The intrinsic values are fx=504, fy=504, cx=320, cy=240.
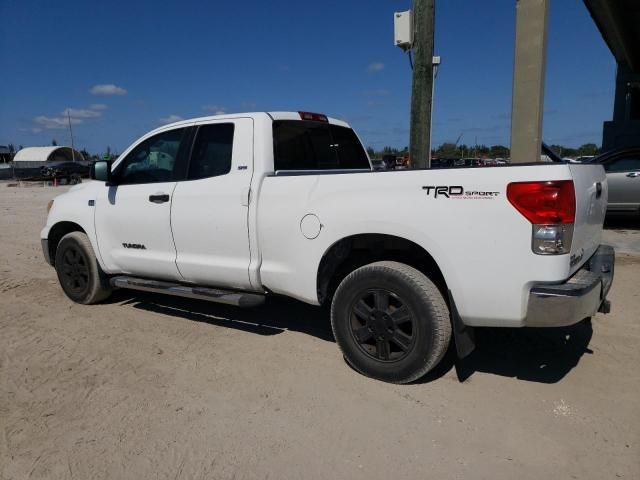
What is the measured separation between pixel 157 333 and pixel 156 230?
0.96 metres

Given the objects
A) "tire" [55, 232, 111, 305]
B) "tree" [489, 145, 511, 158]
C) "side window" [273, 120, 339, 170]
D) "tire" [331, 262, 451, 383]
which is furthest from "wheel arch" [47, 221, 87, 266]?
"tree" [489, 145, 511, 158]

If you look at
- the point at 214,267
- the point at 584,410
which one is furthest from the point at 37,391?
the point at 584,410

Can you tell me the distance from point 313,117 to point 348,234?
1733mm

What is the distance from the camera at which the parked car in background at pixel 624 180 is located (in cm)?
954

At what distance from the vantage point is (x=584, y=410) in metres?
3.13

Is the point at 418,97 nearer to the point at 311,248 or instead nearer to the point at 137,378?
the point at 311,248

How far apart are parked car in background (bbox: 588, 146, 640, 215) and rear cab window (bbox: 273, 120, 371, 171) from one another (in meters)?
6.38

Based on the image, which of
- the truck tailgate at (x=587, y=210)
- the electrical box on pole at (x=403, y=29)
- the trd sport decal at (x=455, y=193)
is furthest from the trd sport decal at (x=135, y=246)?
the electrical box on pole at (x=403, y=29)

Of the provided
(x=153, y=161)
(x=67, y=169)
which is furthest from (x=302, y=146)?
(x=67, y=169)

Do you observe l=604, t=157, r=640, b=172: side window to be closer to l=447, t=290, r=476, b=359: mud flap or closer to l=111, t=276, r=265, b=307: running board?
l=447, t=290, r=476, b=359: mud flap

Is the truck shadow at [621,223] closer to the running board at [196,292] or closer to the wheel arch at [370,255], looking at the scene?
the wheel arch at [370,255]

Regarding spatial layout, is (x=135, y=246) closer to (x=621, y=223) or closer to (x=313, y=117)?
(x=313, y=117)

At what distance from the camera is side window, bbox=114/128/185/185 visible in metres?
4.70

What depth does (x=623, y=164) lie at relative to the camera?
9812 mm
